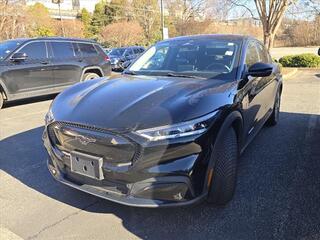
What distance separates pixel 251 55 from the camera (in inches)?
172

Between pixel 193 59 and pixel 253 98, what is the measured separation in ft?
2.77

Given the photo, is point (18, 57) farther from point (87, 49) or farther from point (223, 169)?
point (223, 169)

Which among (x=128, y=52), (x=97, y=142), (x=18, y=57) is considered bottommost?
(x=128, y=52)

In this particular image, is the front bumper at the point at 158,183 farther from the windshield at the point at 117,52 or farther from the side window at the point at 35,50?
the windshield at the point at 117,52

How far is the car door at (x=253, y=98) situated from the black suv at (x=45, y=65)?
5679 millimetres

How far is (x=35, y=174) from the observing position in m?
4.00

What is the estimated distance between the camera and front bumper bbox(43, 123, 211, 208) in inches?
104

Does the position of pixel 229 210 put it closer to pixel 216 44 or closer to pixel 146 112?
pixel 146 112

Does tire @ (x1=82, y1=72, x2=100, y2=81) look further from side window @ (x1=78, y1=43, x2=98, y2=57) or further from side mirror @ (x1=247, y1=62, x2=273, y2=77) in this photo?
side mirror @ (x1=247, y1=62, x2=273, y2=77)

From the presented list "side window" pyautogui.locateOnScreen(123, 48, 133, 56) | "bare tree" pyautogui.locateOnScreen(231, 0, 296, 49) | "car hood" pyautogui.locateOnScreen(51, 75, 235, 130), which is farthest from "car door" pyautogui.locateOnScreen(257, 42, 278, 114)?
"side window" pyautogui.locateOnScreen(123, 48, 133, 56)

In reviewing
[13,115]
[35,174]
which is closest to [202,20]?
[13,115]

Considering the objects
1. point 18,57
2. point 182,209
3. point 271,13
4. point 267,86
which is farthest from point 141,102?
point 271,13

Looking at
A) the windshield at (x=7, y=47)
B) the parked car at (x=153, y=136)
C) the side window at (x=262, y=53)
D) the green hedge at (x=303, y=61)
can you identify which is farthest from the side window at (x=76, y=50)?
the green hedge at (x=303, y=61)

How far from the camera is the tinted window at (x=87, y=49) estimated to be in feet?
31.8
